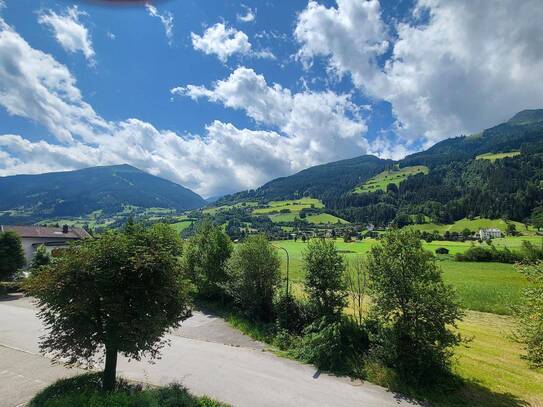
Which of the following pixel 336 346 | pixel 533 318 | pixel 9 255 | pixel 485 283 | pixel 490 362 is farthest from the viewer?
pixel 485 283

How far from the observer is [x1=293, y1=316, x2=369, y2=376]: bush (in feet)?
57.8

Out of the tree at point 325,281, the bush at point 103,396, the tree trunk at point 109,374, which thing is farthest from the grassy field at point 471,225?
the tree trunk at point 109,374

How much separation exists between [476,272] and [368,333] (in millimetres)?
48872

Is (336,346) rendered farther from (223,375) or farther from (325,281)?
(223,375)

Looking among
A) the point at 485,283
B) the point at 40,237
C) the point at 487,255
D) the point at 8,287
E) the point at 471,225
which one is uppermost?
the point at 40,237

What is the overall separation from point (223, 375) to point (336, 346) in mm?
6435

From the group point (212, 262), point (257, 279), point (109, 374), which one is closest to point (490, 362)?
point (257, 279)

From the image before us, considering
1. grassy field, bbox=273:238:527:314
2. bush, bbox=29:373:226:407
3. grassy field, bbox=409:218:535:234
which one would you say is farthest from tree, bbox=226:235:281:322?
grassy field, bbox=409:218:535:234

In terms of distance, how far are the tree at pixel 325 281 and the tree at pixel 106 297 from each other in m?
10.6

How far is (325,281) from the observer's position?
20766mm

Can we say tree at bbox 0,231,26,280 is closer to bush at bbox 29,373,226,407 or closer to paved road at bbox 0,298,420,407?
paved road at bbox 0,298,420,407

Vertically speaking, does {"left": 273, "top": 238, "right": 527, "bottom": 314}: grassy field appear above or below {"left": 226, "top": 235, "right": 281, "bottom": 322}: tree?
below

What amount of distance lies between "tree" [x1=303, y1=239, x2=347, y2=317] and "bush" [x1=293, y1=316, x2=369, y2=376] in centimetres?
104

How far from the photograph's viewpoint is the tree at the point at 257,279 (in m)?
27.2
